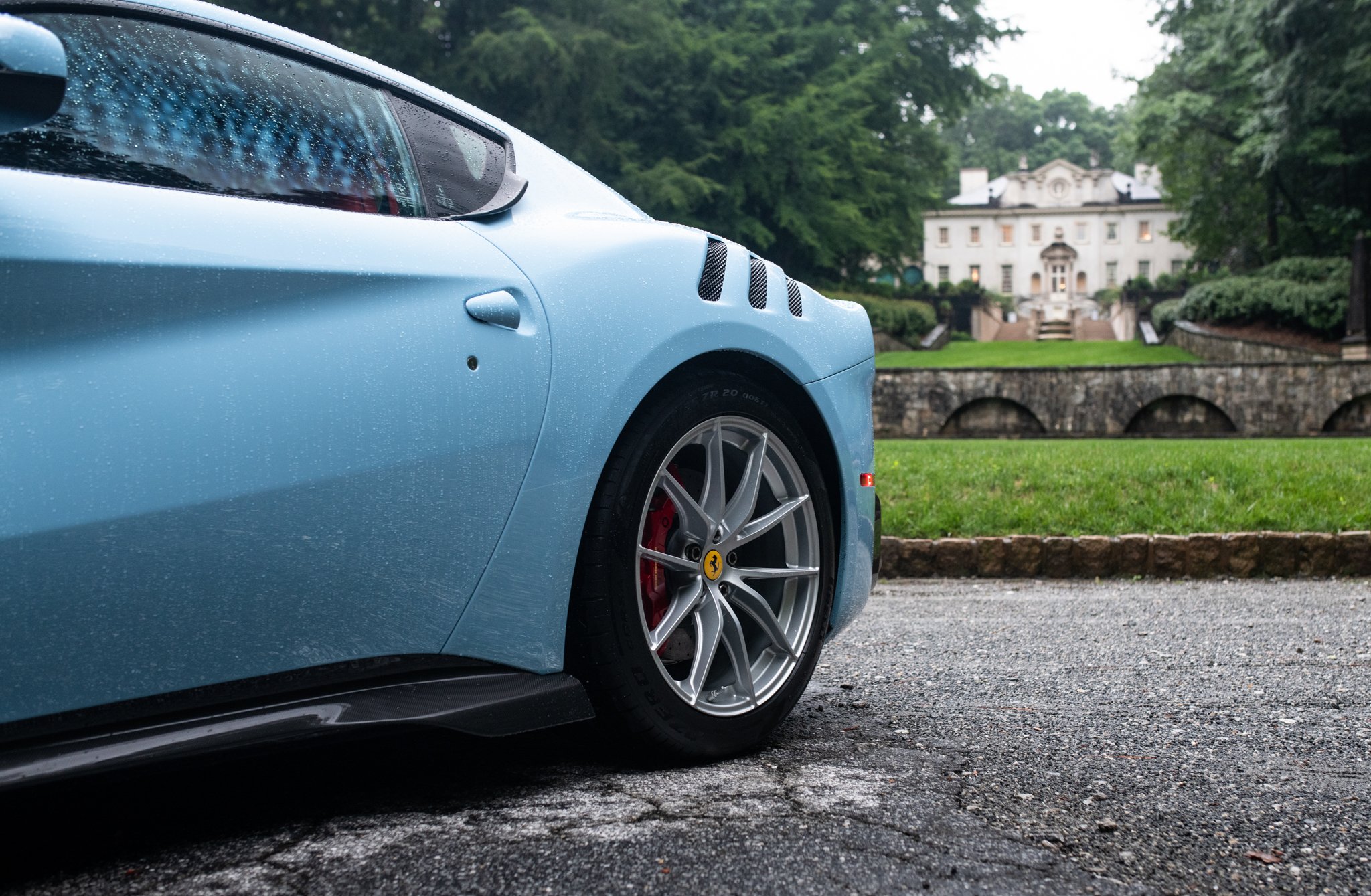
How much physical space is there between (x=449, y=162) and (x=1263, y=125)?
30.6 m

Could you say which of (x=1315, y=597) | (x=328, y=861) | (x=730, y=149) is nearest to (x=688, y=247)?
(x=328, y=861)

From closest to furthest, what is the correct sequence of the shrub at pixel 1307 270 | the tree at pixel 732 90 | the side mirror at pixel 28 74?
the side mirror at pixel 28 74 < the tree at pixel 732 90 < the shrub at pixel 1307 270

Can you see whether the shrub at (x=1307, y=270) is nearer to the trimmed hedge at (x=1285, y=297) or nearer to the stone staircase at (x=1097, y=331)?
the trimmed hedge at (x=1285, y=297)

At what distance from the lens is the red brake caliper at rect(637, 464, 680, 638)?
2494 millimetres

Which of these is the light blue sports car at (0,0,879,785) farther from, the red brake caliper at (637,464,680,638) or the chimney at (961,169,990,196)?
→ the chimney at (961,169,990,196)

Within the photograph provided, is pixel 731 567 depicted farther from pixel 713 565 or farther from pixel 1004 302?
pixel 1004 302

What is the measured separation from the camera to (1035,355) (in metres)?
33.5

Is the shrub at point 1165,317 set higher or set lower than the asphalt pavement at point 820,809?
higher

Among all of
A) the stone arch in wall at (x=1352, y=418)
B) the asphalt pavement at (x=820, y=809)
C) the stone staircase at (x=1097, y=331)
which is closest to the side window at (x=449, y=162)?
the asphalt pavement at (x=820, y=809)

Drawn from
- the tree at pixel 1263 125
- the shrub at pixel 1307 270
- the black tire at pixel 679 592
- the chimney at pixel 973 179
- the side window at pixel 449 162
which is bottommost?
the black tire at pixel 679 592

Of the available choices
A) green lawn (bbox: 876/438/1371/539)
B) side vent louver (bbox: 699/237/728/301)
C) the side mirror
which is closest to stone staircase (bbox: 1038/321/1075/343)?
green lawn (bbox: 876/438/1371/539)

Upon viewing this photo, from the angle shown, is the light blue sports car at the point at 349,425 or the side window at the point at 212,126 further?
the side window at the point at 212,126

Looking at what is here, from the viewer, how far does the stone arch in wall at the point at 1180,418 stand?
18.6 metres

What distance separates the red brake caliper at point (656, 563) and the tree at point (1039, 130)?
109918mm
